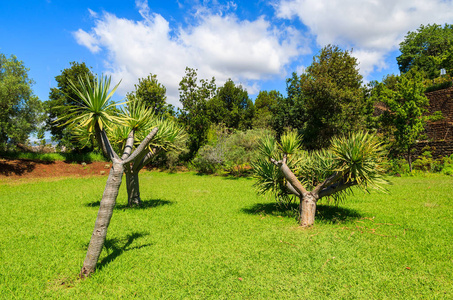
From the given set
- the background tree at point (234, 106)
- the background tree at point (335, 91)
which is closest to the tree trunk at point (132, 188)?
the background tree at point (335, 91)

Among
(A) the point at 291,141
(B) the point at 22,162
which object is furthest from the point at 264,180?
(B) the point at 22,162

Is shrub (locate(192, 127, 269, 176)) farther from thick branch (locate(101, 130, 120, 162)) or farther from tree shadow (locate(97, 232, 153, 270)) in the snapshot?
thick branch (locate(101, 130, 120, 162))

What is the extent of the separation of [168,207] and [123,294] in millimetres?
5438

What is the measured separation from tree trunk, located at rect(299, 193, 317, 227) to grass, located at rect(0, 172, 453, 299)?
0.26 metres

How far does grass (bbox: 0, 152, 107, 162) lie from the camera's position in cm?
2102

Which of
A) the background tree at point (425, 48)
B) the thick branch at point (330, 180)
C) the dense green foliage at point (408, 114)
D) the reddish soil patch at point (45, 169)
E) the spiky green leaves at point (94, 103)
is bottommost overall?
the reddish soil patch at point (45, 169)

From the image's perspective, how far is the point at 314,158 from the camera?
7590 mm

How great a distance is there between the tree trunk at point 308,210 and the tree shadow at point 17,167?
1975cm

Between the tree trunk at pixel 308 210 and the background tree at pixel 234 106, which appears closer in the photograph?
the tree trunk at pixel 308 210

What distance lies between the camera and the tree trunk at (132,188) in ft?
29.6

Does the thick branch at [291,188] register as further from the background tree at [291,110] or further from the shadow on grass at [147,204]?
the background tree at [291,110]

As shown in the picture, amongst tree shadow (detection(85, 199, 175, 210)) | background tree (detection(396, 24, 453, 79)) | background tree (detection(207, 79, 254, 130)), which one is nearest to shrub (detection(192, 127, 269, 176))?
tree shadow (detection(85, 199, 175, 210))

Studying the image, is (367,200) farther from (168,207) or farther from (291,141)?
(168,207)

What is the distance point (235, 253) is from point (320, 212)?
3.91 meters
